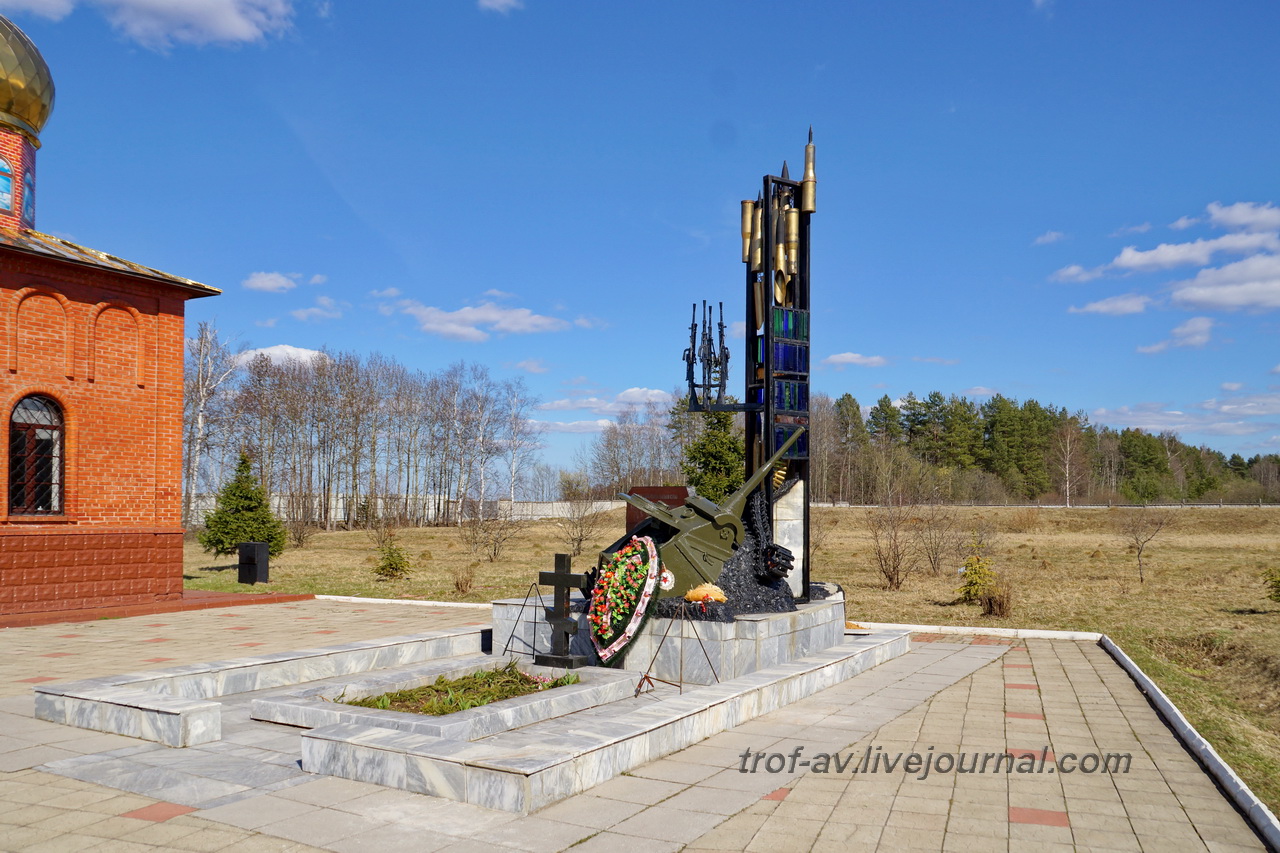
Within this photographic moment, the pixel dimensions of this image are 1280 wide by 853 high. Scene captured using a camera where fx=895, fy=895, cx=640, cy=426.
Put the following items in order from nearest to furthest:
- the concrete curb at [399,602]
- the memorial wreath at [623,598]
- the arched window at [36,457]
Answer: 1. the memorial wreath at [623,598]
2. the arched window at [36,457]
3. the concrete curb at [399,602]

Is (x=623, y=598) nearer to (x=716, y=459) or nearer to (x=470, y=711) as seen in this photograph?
(x=470, y=711)

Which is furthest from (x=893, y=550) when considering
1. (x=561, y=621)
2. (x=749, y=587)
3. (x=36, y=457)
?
(x=36, y=457)

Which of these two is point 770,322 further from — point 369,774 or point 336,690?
Answer: point 369,774

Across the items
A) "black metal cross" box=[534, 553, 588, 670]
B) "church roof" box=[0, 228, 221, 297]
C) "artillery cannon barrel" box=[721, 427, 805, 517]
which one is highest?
"church roof" box=[0, 228, 221, 297]

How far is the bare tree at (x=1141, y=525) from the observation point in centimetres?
2555

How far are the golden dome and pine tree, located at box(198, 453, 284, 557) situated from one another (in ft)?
33.0

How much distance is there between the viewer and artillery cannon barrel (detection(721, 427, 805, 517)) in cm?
1031

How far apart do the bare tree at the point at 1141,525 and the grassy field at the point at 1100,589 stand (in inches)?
23.1

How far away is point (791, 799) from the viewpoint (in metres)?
5.45

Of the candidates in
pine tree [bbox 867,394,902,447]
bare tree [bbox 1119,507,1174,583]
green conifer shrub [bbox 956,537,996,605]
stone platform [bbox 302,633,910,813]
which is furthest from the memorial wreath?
pine tree [bbox 867,394,902,447]

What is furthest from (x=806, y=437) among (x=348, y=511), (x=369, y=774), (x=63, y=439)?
(x=348, y=511)

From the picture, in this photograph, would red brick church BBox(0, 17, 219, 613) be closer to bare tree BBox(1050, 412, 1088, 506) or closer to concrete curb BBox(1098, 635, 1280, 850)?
concrete curb BBox(1098, 635, 1280, 850)

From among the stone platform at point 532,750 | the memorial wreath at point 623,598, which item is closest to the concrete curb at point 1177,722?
the stone platform at point 532,750

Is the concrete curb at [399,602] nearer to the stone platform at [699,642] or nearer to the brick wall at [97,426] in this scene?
the brick wall at [97,426]
